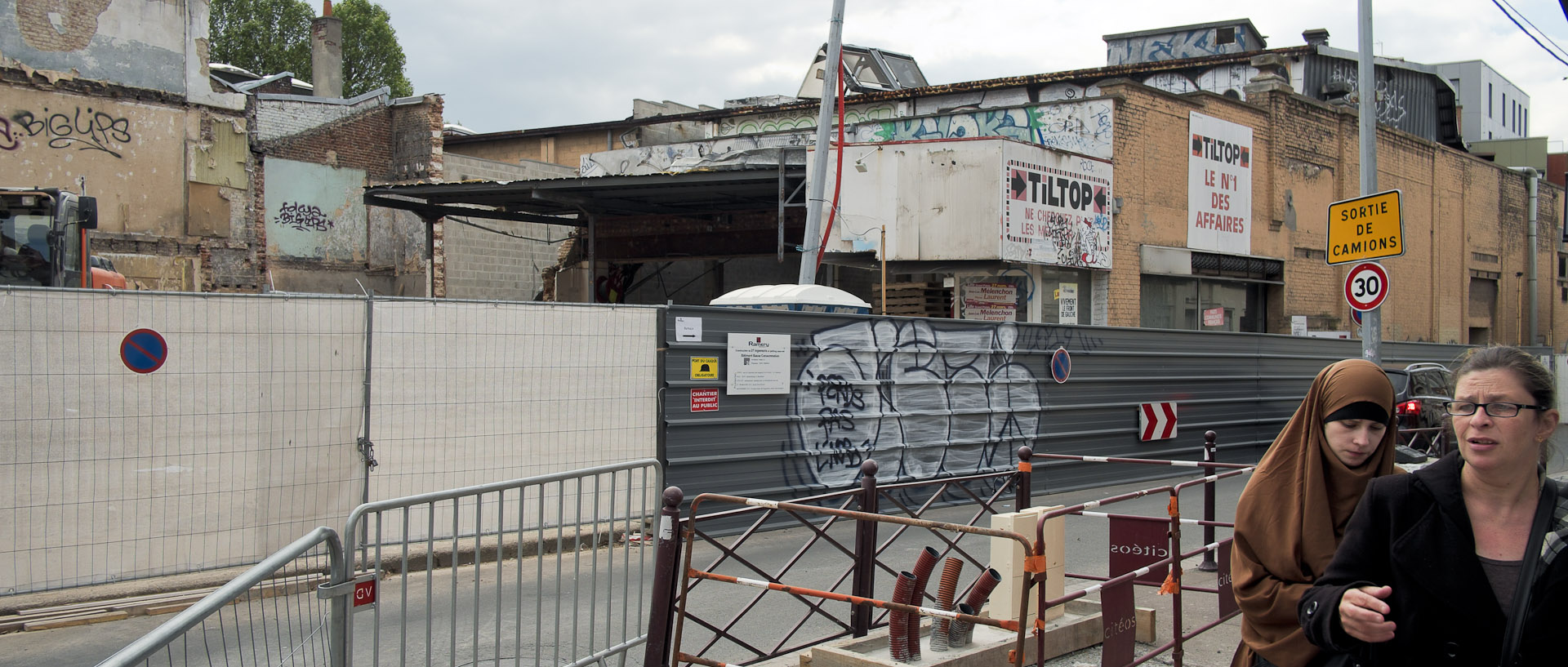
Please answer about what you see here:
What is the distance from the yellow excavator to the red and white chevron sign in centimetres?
1269

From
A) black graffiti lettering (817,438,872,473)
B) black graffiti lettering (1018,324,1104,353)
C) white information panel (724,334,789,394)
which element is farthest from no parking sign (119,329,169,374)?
black graffiti lettering (1018,324,1104,353)

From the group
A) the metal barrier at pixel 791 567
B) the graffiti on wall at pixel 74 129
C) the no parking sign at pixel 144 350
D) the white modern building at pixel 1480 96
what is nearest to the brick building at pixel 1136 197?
the metal barrier at pixel 791 567

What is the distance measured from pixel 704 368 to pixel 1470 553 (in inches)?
305

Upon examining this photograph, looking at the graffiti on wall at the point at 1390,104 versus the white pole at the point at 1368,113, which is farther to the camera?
the graffiti on wall at the point at 1390,104

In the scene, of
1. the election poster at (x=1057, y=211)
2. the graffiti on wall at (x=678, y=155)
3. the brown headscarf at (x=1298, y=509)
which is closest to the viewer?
the brown headscarf at (x=1298, y=509)

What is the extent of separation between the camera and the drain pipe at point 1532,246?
109 feet

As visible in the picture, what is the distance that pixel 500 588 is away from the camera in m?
4.88

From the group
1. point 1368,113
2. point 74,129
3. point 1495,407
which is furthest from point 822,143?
point 74,129

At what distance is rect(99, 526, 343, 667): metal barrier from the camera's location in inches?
109

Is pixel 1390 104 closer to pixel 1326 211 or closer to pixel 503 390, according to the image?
pixel 1326 211

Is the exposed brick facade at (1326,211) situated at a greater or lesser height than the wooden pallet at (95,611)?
greater

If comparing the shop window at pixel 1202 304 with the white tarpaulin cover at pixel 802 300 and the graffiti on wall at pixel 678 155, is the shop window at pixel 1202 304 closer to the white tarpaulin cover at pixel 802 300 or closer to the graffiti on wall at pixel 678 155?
the white tarpaulin cover at pixel 802 300

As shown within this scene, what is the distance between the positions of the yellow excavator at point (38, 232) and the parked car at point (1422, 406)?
1472cm

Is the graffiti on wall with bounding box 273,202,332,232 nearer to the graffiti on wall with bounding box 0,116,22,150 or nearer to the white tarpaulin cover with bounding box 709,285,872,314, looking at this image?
the graffiti on wall with bounding box 0,116,22,150
